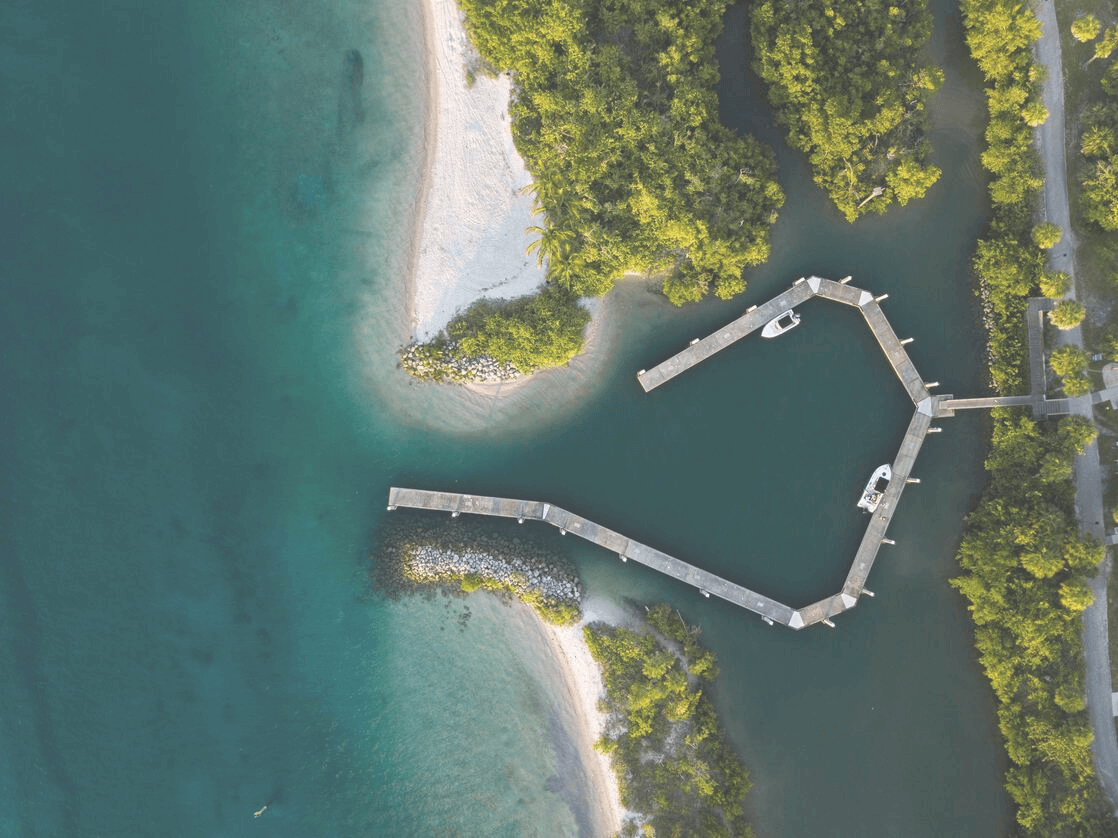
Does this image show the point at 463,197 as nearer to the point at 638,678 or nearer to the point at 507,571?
the point at 507,571

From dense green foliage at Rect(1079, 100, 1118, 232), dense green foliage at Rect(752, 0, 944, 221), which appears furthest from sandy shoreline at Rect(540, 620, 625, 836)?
dense green foliage at Rect(1079, 100, 1118, 232)

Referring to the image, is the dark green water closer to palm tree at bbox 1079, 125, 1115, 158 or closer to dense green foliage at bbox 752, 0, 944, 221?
dense green foliage at bbox 752, 0, 944, 221

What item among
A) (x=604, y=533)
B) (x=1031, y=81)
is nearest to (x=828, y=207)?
(x=1031, y=81)

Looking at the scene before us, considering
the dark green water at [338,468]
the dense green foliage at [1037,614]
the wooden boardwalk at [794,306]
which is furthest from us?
the dark green water at [338,468]

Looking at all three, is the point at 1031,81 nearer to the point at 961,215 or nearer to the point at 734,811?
the point at 961,215

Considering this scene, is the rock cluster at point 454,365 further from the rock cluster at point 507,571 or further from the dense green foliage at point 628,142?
the rock cluster at point 507,571

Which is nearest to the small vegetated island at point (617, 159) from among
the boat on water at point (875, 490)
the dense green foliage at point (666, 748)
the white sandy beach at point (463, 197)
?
the white sandy beach at point (463, 197)
